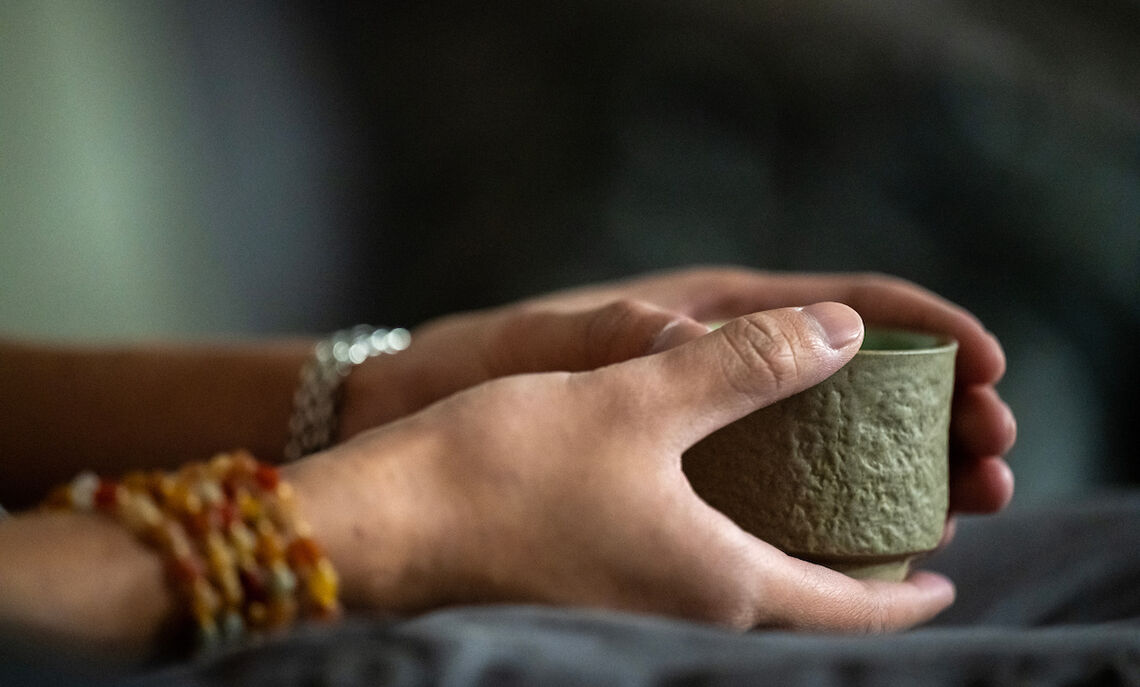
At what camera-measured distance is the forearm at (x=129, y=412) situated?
3.18 ft

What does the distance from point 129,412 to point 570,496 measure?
26.0 inches

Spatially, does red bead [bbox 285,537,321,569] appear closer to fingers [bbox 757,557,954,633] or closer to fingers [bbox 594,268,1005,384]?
fingers [bbox 757,557,954,633]

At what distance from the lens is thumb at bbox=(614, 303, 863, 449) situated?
512 mm

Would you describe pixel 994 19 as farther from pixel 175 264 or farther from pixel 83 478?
pixel 175 264

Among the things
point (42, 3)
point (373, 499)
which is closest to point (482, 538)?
point (373, 499)

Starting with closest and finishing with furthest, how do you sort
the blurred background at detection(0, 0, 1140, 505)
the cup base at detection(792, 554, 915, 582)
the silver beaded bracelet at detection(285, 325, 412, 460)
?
the cup base at detection(792, 554, 915, 582) → the silver beaded bracelet at detection(285, 325, 412, 460) → the blurred background at detection(0, 0, 1140, 505)

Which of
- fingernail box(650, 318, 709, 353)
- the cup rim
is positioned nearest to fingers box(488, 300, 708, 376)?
fingernail box(650, 318, 709, 353)

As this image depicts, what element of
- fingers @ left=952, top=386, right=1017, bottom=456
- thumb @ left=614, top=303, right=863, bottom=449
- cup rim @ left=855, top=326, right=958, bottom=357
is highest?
thumb @ left=614, top=303, right=863, bottom=449

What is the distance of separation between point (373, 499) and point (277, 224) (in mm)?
1977

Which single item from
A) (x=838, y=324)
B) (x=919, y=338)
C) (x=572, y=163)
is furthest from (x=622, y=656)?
(x=572, y=163)

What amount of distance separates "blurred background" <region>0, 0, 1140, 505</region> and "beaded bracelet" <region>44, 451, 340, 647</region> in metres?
1.43

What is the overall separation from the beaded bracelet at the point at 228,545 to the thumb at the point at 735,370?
184 millimetres

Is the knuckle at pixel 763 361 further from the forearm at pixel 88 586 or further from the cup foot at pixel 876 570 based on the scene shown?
the forearm at pixel 88 586

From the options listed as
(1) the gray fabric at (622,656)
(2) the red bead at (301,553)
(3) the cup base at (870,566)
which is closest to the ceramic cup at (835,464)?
(3) the cup base at (870,566)
